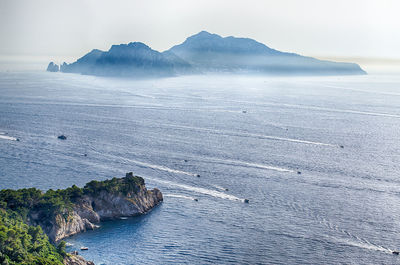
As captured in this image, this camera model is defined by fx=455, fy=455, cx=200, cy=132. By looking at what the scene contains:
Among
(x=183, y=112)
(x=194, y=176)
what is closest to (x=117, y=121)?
(x=183, y=112)

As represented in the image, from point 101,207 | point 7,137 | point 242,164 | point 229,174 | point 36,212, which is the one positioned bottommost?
point 101,207

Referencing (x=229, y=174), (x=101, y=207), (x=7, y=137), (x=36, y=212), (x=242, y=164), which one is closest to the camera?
(x=36, y=212)

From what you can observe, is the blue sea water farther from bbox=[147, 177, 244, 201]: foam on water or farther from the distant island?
the distant island

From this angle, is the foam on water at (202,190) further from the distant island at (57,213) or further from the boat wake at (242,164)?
the boat wake at (242,164)

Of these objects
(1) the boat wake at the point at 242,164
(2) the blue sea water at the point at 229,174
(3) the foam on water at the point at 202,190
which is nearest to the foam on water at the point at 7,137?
(2) the blue sea water at the point at 229,174

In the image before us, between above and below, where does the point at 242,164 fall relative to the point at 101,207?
above

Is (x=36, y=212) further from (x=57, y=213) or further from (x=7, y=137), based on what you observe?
(x=7, y=137)

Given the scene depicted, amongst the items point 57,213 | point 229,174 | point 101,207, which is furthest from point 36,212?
point 229,174

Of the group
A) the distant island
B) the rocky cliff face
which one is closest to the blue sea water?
the rocky cliff face
